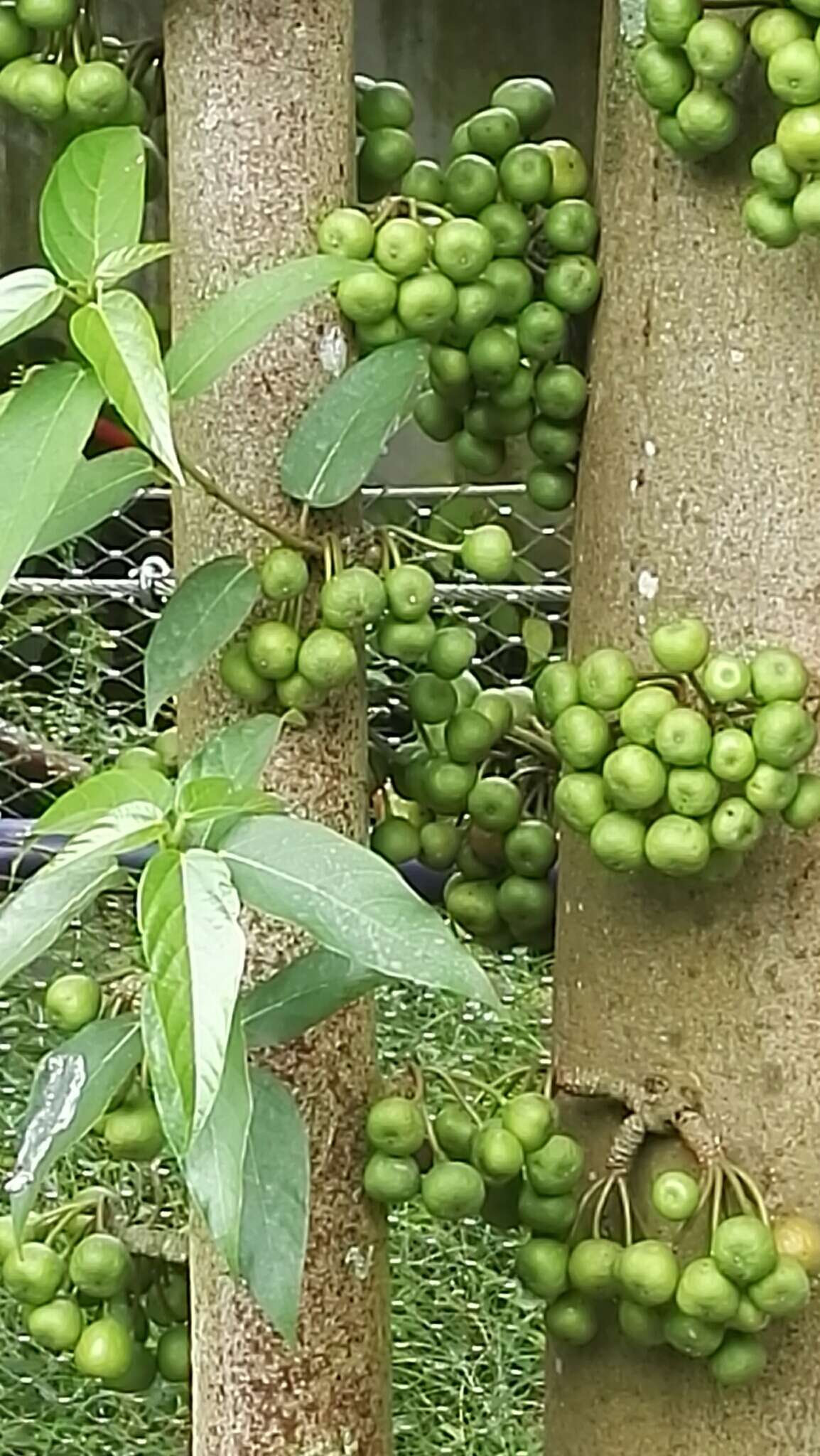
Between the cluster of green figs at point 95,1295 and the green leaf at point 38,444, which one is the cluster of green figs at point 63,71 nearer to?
the green leaf at point 38,444

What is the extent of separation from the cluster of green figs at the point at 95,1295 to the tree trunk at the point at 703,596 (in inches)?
5.9

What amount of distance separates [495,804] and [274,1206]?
0.74ft

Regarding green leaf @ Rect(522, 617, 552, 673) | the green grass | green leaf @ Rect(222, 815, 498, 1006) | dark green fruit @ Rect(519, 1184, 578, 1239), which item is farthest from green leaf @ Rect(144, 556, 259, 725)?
the green grass

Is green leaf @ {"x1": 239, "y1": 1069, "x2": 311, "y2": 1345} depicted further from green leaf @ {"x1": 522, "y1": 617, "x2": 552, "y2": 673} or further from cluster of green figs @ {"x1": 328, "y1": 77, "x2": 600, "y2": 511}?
green leaf @ {"x1": 522, "y1": 617, "x2": 552, "y2": 673}

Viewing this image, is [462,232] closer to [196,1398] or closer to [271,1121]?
[271,1121]

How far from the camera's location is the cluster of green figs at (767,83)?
1.92 ft

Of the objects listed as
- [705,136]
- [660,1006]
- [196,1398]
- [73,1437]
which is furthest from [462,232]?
[73,1437]

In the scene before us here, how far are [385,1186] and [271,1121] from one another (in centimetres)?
11

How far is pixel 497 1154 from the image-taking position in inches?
25.8

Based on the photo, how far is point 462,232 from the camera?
0.63m

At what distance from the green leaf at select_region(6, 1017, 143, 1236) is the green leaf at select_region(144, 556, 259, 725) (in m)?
0.09

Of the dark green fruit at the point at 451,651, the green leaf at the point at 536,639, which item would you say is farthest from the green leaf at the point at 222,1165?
the green leaf at the point at 536,639

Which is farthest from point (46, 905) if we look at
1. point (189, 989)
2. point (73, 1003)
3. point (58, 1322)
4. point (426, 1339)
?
point (426, 1339)

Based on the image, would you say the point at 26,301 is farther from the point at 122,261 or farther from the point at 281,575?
the point at 281,575
